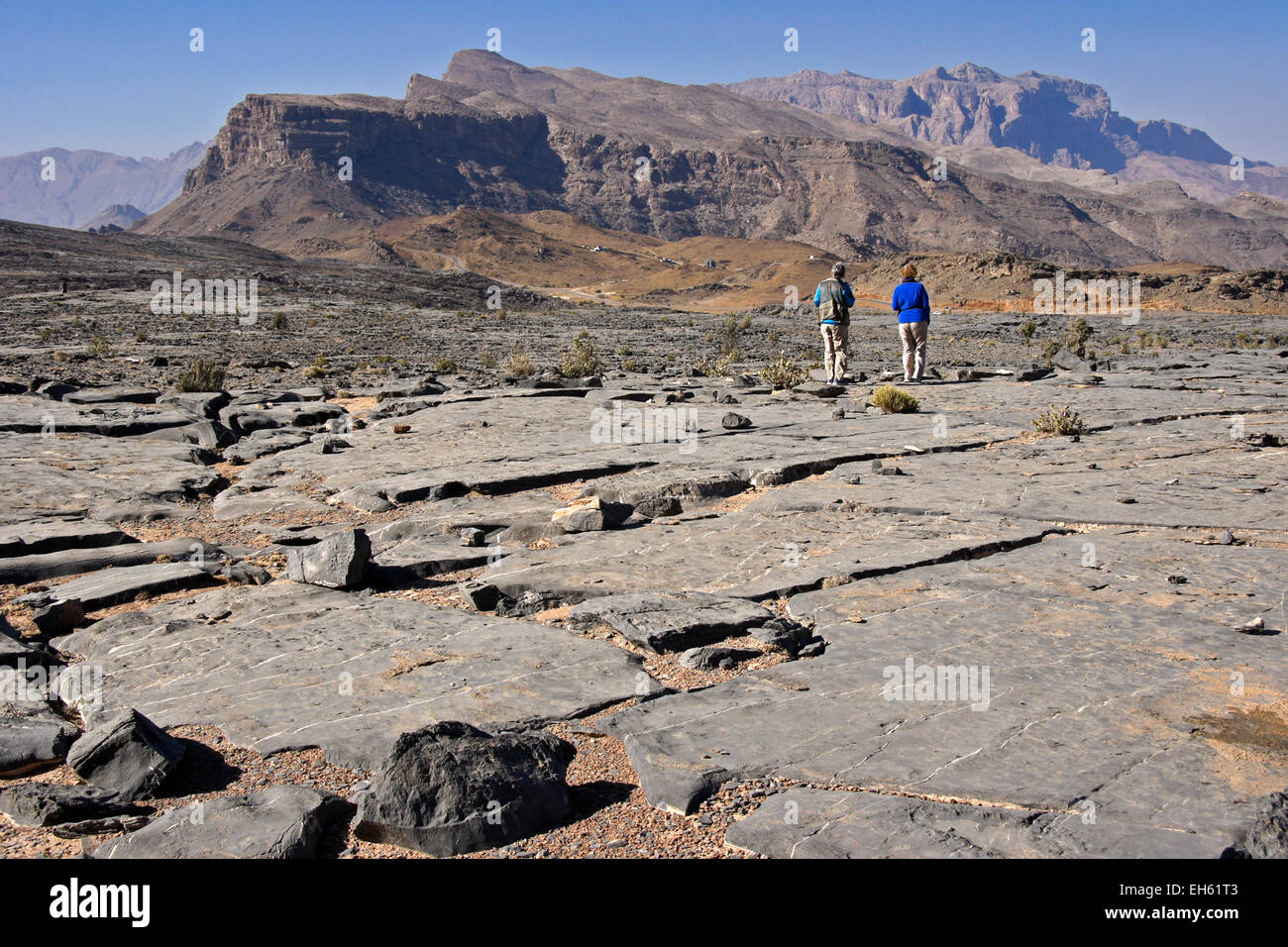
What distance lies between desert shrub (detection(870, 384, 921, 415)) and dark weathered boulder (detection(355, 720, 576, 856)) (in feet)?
29.9

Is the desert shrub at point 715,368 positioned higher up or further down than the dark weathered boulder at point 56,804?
higher up

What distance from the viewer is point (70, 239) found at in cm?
5825

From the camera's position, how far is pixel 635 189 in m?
140

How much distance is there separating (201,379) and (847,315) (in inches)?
382

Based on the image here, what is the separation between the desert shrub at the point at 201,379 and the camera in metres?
14.6

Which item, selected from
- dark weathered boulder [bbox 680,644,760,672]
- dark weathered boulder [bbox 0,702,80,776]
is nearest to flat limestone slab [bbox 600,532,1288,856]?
dark weathered boulder [bbox 680,644,760,672]

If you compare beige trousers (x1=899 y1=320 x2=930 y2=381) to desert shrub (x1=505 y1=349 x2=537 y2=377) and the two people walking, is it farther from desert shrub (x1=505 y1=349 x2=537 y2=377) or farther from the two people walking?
desert shrub (x1=505 y1=349 x2=537 y2=377)

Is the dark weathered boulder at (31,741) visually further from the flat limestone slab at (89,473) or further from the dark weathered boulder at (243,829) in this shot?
the flat limestone slab at (89,473)

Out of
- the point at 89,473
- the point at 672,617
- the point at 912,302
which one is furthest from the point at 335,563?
the point at 912,302

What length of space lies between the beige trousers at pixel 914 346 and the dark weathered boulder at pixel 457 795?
1168 cm

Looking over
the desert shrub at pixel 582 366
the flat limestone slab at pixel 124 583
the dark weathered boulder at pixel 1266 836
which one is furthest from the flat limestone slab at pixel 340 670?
the desert shrub at pixel 582 366

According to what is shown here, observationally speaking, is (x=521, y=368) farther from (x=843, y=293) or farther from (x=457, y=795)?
(x=457, y=795)
